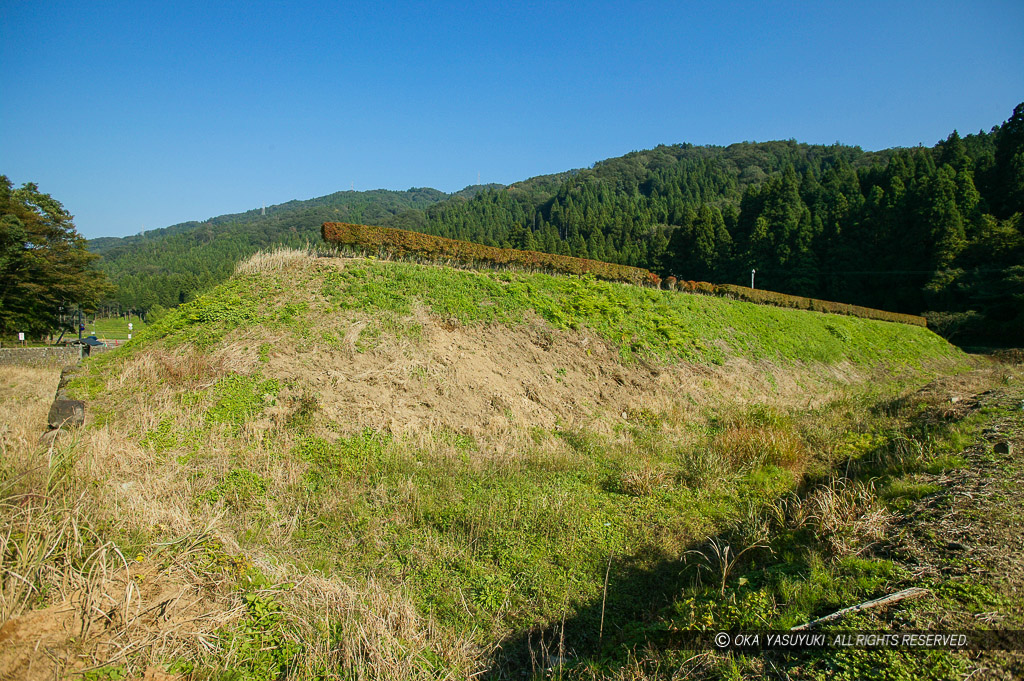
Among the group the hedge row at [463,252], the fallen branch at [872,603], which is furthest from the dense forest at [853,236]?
the fallen branch at [872,603]

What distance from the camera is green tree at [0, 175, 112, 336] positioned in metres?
26.3

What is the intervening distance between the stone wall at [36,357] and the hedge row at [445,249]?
12852mm

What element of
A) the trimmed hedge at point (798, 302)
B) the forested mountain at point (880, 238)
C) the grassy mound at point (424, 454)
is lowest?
the grassy mound at point (424, 454)

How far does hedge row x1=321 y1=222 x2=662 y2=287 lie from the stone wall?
12.9 meters

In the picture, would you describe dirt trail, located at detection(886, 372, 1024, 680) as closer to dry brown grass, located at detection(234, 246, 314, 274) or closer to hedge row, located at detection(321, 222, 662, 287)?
hedge row, located at detection(321, 222, 662, 287)

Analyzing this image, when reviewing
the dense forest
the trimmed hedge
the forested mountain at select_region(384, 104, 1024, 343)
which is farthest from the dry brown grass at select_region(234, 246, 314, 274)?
the forested mountain at select_region(384, 104, 1024, 343)

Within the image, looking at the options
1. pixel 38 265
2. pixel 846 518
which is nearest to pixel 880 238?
pixel 846 518

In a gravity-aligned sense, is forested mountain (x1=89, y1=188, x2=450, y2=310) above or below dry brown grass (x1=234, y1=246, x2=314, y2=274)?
above

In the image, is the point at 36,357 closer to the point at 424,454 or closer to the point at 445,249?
the point at 445,249

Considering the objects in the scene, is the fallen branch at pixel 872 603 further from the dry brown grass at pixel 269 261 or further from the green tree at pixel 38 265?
the green tree at pixel 38 265

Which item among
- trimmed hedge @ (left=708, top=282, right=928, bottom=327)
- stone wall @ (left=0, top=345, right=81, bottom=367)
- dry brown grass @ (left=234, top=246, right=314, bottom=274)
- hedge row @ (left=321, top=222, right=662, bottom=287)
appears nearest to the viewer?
dry brown grass @ (left=234, top=246, right=314, bottom=274)

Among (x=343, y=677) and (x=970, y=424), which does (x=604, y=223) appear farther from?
(x=343, y=677)

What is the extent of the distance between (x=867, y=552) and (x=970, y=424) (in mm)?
4828

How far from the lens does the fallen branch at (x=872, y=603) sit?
3.10 m
